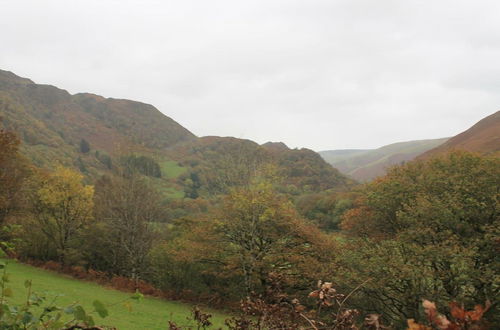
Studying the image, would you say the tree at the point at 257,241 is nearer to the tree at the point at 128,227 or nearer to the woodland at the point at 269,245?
the woodland at the point at 269,245

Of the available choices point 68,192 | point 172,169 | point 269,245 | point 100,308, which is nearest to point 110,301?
point 269,245

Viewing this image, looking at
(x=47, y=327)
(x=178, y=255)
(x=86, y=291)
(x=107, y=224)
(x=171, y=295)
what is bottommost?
(x=171, y=295)

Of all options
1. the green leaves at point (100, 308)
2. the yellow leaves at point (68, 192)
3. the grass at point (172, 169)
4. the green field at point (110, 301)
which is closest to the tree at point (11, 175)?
the yellow leaves at point (68, 192)

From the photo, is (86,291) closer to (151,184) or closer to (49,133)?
(151,184)

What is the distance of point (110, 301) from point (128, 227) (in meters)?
11.6

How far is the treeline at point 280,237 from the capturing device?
59.0 ft

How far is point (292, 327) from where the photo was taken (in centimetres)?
289

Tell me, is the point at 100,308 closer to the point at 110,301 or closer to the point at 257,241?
the point at 257,241

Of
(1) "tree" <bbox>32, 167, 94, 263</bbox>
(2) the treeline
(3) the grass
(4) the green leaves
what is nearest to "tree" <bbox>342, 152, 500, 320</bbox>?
(2) the treeline

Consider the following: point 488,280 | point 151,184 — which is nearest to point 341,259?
point 488,280

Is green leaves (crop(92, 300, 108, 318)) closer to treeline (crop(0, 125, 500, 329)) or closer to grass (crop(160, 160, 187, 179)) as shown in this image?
treeline (crop(0, 125, 500, 329))

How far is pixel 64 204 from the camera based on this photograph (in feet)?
125

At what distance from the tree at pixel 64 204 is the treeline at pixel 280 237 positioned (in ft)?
0.46

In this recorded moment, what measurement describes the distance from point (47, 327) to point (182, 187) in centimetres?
11683
